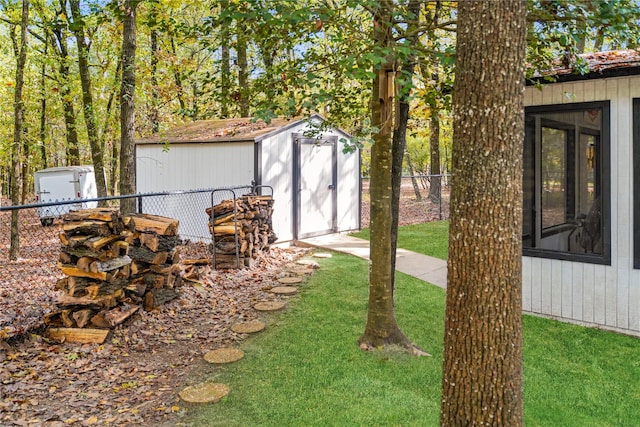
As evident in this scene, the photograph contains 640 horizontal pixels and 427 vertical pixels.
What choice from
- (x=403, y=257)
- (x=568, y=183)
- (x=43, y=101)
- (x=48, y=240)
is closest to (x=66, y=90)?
(x=43, y=101)

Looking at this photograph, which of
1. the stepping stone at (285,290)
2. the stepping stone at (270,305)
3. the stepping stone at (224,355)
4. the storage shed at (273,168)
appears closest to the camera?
the stepping stone at (224,355)

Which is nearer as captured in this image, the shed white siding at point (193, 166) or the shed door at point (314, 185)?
the shed white siding at point (193, 166)

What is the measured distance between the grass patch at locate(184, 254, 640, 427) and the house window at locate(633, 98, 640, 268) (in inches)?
31.5

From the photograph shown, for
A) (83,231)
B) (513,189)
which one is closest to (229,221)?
(83,231)

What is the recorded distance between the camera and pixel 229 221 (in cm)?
697

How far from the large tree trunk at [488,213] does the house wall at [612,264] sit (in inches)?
112

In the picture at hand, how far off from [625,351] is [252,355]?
311 cm

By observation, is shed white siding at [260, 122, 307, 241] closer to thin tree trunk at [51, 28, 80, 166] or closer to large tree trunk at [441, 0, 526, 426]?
thin tree trunk at [51, 28, 80, 166]

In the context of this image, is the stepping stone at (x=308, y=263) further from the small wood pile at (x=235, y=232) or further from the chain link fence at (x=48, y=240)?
the chain link fence at (x=48, y=240)

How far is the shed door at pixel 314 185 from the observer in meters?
9.08

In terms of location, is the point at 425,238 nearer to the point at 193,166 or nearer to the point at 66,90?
the point at 193,166

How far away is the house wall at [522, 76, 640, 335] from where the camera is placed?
4.42 m

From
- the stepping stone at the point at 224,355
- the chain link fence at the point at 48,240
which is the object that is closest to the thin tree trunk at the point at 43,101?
the chain link fence at the point at 48,240

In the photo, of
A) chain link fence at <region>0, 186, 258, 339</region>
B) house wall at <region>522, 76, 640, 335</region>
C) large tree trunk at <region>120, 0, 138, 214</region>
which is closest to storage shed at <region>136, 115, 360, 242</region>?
chain link fence at <region>0, 186, 258, 339</region>
